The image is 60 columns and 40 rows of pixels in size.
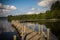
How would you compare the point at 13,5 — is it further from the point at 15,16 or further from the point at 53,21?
the point at 53,21

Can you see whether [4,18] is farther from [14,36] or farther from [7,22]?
[14,36]

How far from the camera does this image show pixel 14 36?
2.93m

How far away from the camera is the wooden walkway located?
2938 millimetres

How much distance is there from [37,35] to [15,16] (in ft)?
1.19

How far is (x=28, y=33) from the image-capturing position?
2969 mm

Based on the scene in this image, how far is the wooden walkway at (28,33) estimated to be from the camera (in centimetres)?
294

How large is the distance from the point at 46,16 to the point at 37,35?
10.5 inches

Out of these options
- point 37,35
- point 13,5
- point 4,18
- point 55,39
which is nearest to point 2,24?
point 4,18

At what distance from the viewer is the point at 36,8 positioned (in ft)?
9.83

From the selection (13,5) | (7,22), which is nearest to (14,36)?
(7,22)

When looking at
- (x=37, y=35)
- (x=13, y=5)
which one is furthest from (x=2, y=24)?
(x=37, y=35)

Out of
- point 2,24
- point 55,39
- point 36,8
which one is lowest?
point 55,39

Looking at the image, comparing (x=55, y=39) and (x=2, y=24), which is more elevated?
(x=2, y=24)

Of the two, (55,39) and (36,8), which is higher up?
(36,8)
